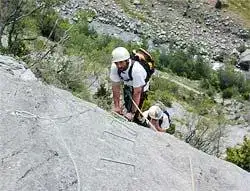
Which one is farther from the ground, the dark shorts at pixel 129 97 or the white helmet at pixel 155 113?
the dark shorts at pixel 129 97

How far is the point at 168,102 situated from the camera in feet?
69.1

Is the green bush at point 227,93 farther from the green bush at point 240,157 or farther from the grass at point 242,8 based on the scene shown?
the green bush at point 240,157

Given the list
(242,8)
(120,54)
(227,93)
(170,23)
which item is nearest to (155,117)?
(120,54)

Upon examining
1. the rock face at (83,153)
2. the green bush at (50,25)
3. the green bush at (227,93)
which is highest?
the rock face at (83,153)

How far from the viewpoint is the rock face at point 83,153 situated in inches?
238

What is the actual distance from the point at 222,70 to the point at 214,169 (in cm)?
2066

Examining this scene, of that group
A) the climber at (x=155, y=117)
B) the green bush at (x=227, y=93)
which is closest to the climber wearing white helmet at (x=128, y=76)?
the climber at (x=155, y=117)

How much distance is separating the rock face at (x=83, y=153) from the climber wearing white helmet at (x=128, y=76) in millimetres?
769

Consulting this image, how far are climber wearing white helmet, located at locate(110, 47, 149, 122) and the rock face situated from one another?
769 mm

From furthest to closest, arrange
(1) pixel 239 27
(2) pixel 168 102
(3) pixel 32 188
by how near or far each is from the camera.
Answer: (1) pixel 239 27 < (2) pixel 168 102 < (3) pixel 32 188

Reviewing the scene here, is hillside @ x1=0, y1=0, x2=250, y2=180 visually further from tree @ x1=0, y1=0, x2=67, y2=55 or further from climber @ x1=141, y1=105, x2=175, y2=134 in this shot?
climber @ x1=141, y1=105, x2=175, y2=134

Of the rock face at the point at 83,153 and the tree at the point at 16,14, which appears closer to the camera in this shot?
the rock face at the point at 83,153

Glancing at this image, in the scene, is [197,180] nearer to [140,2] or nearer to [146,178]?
[146,178]

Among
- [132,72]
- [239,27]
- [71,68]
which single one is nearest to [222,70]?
[239,27]
